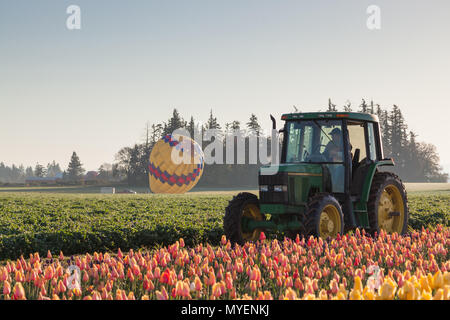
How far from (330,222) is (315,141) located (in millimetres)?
1764

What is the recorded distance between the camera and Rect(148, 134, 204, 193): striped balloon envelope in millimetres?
39938

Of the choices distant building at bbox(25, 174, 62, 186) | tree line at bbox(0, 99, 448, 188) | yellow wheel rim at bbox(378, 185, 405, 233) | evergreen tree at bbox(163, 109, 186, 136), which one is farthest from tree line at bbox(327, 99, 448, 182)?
yellow wheel rim at bbox(378, 185, 405, 233)

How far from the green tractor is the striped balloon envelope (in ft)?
98.4

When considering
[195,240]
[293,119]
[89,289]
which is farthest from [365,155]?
[89,289]

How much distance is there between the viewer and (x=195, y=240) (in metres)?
12.1

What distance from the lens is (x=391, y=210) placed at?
11086mm

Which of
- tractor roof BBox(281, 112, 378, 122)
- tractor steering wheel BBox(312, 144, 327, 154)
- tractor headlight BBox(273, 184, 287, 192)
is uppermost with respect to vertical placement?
tractor roof BBox(281, 112, 378, 122)

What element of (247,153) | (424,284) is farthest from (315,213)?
(247,153)

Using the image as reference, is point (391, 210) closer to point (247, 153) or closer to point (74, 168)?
point (247, 153)

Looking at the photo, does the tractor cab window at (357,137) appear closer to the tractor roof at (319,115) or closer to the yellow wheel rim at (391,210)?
the tractor roof at (319,115)

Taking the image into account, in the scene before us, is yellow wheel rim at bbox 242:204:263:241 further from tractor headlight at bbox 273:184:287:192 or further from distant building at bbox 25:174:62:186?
distant building at bbox 25:174:62:186

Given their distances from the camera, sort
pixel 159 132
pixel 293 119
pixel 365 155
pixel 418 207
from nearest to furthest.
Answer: pixel 293 119 < pixel 365 155 < pixel 418 207 < pixel 159 132
